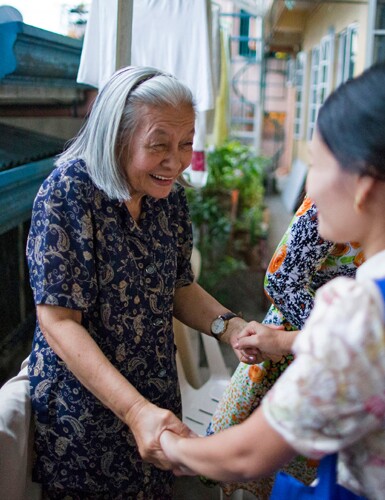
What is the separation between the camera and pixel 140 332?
5.39 feet

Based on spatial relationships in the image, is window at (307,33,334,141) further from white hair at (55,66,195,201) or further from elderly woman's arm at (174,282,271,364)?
white hair at (55,66,195,201)

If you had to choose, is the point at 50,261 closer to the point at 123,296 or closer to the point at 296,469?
the point at 123,296

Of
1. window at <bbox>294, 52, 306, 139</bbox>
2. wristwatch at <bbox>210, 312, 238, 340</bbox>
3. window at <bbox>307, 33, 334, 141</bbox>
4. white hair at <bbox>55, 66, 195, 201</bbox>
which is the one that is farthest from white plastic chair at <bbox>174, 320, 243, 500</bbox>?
window at <bbox>294, 52, 306, 139</bbox>

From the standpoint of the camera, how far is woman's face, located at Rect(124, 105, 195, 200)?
5.12 feet

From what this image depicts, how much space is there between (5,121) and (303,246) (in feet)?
5.55

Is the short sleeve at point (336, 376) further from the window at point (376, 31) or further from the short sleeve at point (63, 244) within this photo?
the window at point (376, 31)

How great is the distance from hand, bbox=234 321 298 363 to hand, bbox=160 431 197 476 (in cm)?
46

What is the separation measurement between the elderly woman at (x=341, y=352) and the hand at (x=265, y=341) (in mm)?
595

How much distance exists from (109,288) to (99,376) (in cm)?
24

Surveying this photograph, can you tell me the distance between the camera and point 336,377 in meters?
0.85

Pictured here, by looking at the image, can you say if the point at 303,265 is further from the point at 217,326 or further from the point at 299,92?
the point at 299,92

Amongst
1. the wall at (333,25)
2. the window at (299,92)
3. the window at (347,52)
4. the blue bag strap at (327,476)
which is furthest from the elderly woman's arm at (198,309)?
the window at (299,92)

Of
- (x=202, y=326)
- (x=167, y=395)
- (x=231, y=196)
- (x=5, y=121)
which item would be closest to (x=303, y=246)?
(x=202, y=326)

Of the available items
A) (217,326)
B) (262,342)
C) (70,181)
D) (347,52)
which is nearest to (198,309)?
(217,326)
